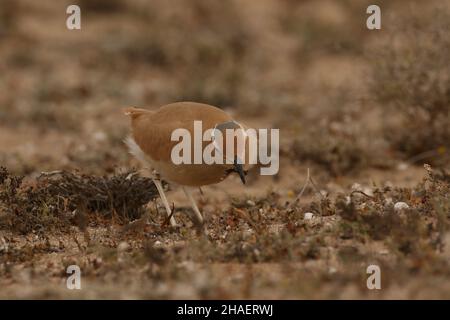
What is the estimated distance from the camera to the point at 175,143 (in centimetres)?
516

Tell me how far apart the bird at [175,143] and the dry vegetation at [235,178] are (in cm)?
34

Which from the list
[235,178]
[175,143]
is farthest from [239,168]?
[235,178]

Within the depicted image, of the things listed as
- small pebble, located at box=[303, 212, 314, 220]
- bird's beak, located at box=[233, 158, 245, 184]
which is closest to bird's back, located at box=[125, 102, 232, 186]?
bird's beak, located at box=[233, 158, 245, 184]

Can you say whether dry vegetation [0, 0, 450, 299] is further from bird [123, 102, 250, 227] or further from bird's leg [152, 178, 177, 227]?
bird [123, 102, 250, 227]

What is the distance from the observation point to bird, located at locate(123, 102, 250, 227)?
16.4ft

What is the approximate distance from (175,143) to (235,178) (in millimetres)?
2667

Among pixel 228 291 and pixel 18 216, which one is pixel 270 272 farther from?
pixel 18 216

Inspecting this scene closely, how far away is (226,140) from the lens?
4879 millimetres

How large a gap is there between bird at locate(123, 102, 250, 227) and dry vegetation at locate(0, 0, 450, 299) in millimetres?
338

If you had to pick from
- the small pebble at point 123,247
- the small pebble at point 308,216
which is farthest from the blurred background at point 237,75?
the small pebble at point 308,216

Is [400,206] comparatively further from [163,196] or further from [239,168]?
[163,196]
